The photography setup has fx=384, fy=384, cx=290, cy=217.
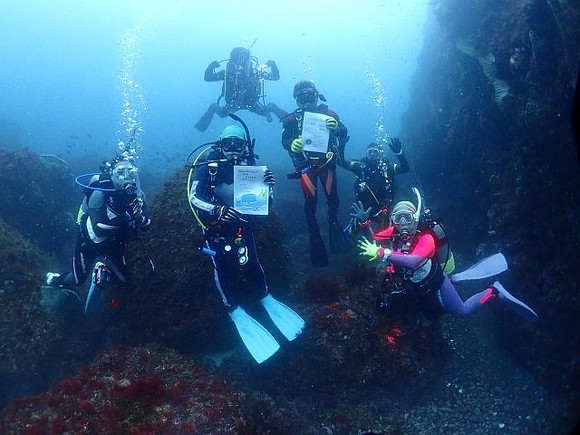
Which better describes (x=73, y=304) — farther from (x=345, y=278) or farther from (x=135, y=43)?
(x=135, y=43)

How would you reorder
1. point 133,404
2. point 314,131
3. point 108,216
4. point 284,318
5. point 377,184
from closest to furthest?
point 133,404 < point 108,216 < point 284,318 < point 314,131 < point 377,184

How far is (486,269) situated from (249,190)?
4.82 meters

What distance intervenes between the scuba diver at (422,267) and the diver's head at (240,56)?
8.65 meters

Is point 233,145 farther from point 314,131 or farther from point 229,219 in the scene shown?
point 314,131

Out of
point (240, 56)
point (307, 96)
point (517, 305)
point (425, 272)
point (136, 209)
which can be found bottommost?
point (517, 305)

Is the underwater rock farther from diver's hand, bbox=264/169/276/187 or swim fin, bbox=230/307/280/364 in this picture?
diver's hand, bbox=264/169/276/187

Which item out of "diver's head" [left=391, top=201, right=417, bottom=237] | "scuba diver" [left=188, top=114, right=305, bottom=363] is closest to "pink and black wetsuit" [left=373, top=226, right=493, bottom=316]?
"diver's head" [left=391, top=201, right=417, bottom=237]

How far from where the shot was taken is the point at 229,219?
6.68 metres

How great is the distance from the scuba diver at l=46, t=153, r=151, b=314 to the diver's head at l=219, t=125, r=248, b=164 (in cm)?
165

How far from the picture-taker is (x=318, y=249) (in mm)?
10875

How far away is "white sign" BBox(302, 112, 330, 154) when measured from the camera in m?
8.88

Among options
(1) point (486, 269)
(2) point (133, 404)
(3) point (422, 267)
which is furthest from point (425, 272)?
(2) point (133, 404)

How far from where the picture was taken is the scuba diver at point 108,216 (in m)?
6.86

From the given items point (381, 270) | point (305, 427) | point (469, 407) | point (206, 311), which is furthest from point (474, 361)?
point (206, 311)
